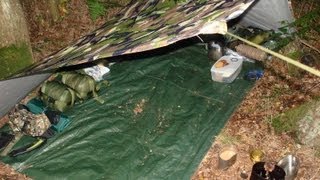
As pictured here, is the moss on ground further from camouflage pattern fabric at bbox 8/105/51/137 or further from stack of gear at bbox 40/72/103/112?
camouflage pattern fabric at bbox 8/105/51/137

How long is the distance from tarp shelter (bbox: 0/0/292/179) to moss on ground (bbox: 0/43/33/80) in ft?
2.83

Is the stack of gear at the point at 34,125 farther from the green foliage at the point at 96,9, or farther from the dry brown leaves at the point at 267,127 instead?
the green foliage at the point at 96,9

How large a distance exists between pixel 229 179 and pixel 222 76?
77.3 inches

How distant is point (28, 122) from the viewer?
17.6ft

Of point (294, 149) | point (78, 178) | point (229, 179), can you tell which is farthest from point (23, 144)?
point (294, 149)

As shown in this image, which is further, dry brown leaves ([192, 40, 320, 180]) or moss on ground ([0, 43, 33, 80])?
moss on ground ([0, 43, 33, 80])

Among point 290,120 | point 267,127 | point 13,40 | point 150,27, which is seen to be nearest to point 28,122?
point 13,40

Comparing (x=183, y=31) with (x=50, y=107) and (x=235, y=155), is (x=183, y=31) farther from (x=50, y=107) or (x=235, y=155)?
(x=50, y=107)

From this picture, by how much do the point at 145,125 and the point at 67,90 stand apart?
4.64 feet

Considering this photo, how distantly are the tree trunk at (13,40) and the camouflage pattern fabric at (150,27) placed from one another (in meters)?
2.07

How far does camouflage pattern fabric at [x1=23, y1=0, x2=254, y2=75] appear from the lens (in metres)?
2.81

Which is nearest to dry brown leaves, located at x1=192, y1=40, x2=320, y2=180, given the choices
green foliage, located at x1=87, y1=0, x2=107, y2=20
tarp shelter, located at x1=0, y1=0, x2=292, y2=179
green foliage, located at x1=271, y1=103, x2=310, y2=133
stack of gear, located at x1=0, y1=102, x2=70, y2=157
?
green foliage, located at x1=271, y1=103, x2=310, y2=133

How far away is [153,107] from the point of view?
5.73 meters

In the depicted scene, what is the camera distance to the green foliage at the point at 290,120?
210 inches
